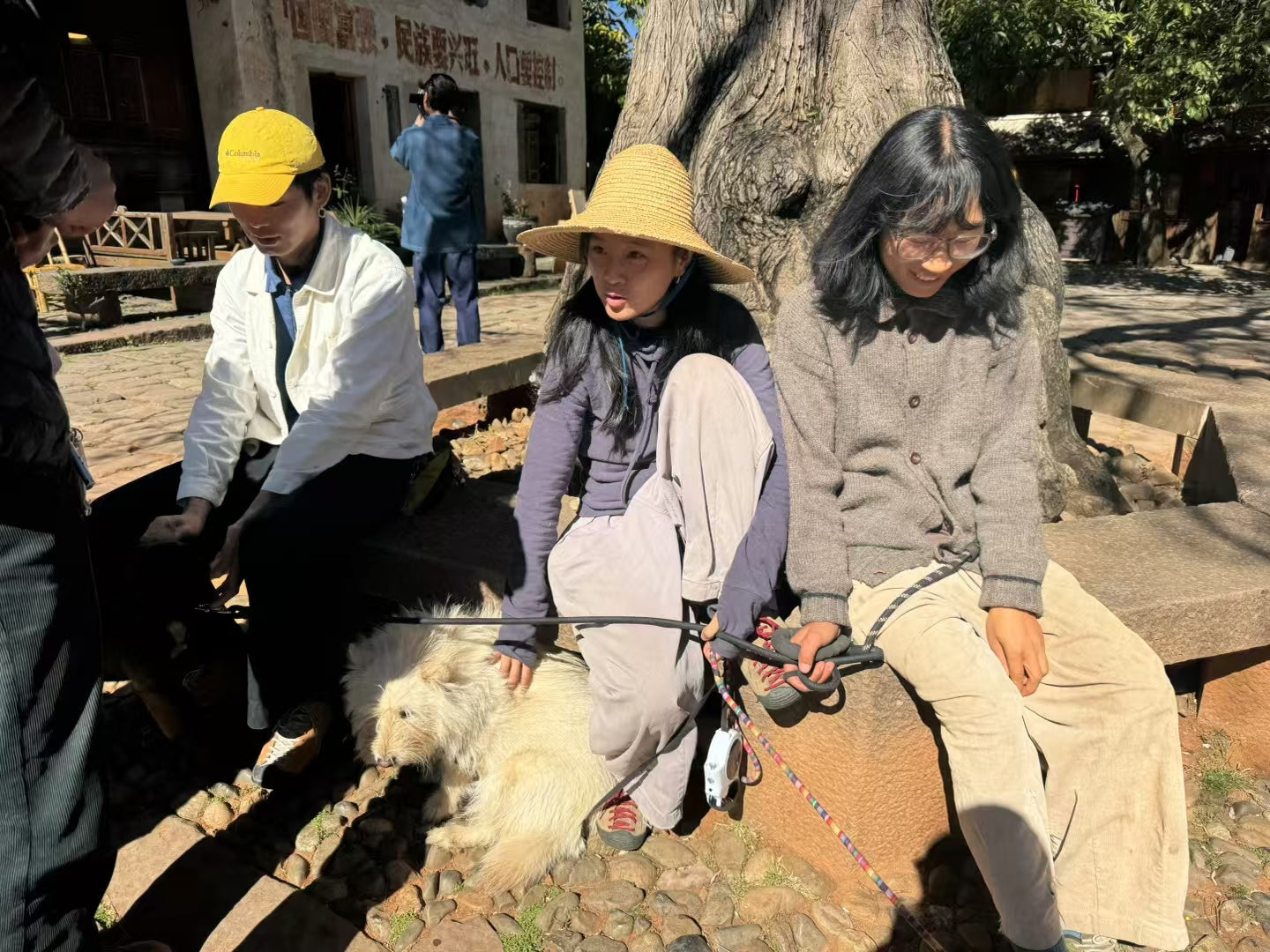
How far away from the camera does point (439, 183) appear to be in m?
6.39

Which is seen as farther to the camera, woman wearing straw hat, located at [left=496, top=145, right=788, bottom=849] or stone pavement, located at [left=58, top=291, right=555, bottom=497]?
stone pavement, located at [left=58, top=291, right=555, bottom=497]

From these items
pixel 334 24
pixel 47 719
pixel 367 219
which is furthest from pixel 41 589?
pixel 334 24

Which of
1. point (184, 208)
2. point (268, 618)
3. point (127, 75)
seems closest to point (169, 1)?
point (127, 75)

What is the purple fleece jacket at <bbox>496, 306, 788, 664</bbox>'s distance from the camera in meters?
2.12

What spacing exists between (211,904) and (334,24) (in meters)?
12.6

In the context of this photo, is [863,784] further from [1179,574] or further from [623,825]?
[1179,574]

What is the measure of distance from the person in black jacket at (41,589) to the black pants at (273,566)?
78cm

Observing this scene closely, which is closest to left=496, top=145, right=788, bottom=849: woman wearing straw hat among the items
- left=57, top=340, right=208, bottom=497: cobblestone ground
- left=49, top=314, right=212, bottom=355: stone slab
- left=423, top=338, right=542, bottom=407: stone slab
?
left=423, top=338, right=542, bottom=407: stone slab

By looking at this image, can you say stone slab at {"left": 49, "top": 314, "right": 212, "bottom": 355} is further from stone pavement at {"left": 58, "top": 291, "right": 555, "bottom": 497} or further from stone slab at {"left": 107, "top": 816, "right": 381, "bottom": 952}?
stone slab at {"left": 107, "top": 816, "right": 381, "bottom": 952}

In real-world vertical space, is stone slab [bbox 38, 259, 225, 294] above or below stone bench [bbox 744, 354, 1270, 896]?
above

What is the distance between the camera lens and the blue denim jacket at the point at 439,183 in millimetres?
A: 6371

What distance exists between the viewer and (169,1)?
36.2ft

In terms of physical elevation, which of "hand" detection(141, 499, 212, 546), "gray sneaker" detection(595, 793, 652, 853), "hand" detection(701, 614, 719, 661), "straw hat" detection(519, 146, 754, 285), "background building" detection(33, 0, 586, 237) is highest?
"background building" detection(33, 0, 586, 237)

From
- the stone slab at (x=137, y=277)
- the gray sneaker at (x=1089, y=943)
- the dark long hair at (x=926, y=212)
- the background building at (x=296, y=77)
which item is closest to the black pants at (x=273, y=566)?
the dark long hair at (x=926, y=212)
